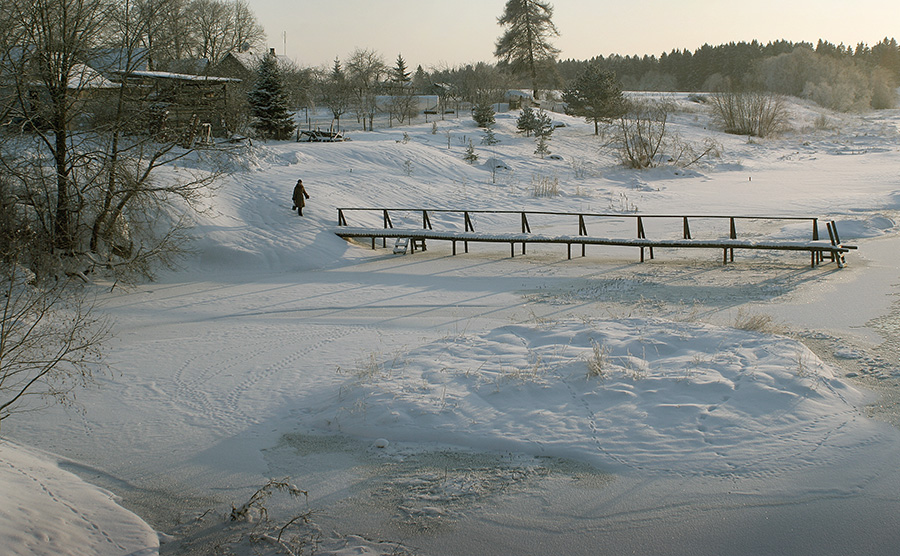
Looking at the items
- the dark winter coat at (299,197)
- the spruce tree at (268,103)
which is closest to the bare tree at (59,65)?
the dark winter coat at (299,197)

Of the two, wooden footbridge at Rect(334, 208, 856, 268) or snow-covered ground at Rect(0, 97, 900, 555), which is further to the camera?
wooden footbridge at Rect(334, 208, 856, 268)

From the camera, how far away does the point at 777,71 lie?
8569 cm

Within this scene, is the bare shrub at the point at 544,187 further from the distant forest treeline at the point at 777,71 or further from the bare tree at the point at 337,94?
the distant forest treeline at the point at 777,71

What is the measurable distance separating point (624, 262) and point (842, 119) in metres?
60.8

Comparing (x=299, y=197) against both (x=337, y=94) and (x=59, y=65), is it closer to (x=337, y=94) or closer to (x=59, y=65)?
(x=59, y=65)

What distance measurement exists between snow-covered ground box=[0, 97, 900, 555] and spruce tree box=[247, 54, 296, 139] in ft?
56.9

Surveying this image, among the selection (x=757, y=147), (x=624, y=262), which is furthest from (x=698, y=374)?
(x=757, y=147)

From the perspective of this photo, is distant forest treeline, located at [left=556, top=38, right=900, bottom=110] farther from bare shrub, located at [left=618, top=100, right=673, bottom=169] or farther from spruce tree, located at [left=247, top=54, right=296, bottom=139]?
spruce tree, located at [left=247, top=54, right=296, bottom=139]

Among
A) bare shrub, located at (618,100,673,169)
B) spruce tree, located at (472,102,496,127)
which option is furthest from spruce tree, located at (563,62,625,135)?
spruce tree, located at (472,102,496,127)

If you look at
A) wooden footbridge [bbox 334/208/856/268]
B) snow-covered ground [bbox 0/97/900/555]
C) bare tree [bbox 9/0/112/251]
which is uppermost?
bare tree [bbox 9/0/112/251]

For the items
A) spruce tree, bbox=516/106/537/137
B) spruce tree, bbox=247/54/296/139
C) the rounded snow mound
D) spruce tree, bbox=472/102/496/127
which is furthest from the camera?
spruce tree, bbox=472/102/496/127

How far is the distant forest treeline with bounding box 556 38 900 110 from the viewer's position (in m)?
80.8

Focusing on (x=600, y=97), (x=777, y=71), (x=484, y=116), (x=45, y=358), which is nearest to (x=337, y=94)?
(x=484, y=116)

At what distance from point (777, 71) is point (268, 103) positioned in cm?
7447
